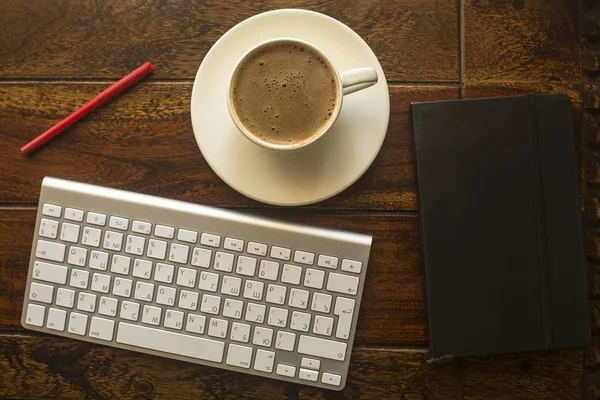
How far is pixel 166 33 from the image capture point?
0.74 m

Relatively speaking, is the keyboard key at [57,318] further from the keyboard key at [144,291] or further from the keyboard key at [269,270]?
the keyboard key at [269,270]

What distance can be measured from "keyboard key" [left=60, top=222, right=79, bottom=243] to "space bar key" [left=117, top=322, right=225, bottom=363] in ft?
0.43

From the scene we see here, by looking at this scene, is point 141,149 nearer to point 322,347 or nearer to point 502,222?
point 322,347

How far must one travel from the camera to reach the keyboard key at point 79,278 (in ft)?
2.36

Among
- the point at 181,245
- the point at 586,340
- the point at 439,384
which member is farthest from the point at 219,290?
the point at 586,340

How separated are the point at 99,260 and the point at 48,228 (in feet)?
0.26

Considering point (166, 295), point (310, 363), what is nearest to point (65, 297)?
point (166, 295)

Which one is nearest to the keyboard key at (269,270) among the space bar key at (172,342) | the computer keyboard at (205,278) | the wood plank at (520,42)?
the computer keyboard at (205,278)

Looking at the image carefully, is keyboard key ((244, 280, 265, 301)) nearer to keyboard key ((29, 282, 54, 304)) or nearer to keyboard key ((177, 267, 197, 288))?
keyboard key ((177, 267, 197, 288))

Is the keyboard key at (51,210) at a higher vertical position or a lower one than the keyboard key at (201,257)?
higher

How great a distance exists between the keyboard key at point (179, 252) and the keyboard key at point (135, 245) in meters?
0.04

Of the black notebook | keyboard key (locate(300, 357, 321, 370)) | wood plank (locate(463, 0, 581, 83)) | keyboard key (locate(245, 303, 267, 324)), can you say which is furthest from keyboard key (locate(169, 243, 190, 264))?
wood plank (locate(463, 0, 581, 83))

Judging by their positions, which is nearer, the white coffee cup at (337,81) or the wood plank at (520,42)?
the white coffee cup at (337,81)

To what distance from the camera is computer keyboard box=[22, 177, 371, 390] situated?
28.1 inches
